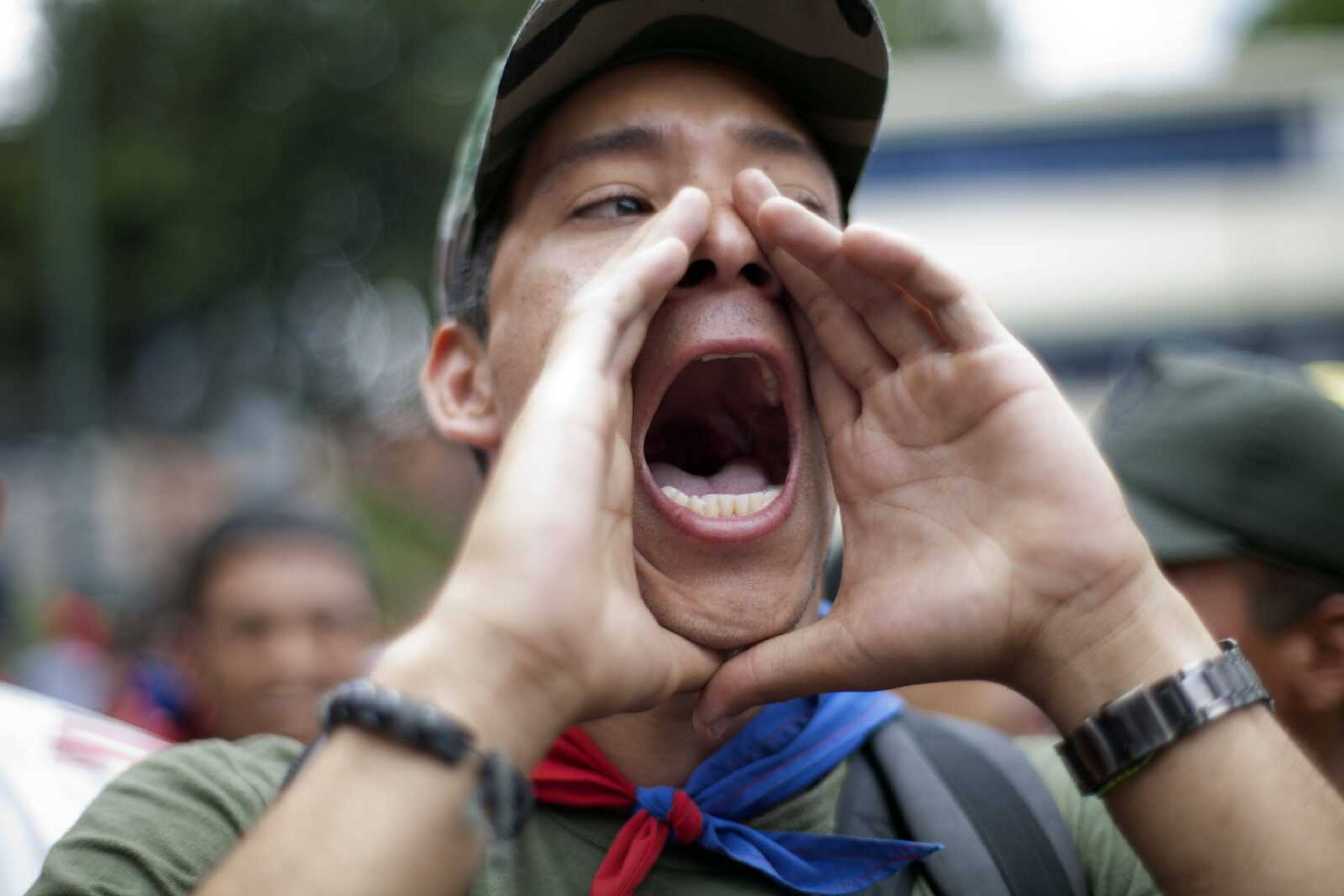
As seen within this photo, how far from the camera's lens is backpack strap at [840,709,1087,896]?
6.46 ft

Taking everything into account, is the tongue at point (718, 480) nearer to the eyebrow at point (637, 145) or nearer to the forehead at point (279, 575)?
the eyebrow at point (637, 145)

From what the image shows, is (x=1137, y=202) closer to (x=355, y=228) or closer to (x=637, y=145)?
(x=355, y=228)

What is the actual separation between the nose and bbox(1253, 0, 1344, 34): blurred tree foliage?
123ft

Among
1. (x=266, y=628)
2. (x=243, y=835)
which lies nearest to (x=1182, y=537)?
(x=243, y=835)

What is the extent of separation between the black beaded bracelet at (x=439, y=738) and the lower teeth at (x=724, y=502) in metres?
0.67

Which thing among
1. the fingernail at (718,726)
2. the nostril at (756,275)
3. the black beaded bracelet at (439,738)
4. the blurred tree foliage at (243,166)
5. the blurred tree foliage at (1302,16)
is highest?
the blurred tree foliage at (243,166)

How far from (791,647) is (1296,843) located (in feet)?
2.45

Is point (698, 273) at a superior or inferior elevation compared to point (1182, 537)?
superior

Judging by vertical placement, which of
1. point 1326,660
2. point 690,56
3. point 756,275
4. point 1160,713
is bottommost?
point 1326,660

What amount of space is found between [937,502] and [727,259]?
0.53 m

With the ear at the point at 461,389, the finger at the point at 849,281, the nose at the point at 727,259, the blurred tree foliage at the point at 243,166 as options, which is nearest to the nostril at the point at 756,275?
the nose at the point at 727,259

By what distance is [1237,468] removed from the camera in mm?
2859

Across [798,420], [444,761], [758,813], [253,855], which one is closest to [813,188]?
[798,420]

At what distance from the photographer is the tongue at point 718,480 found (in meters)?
2.35
